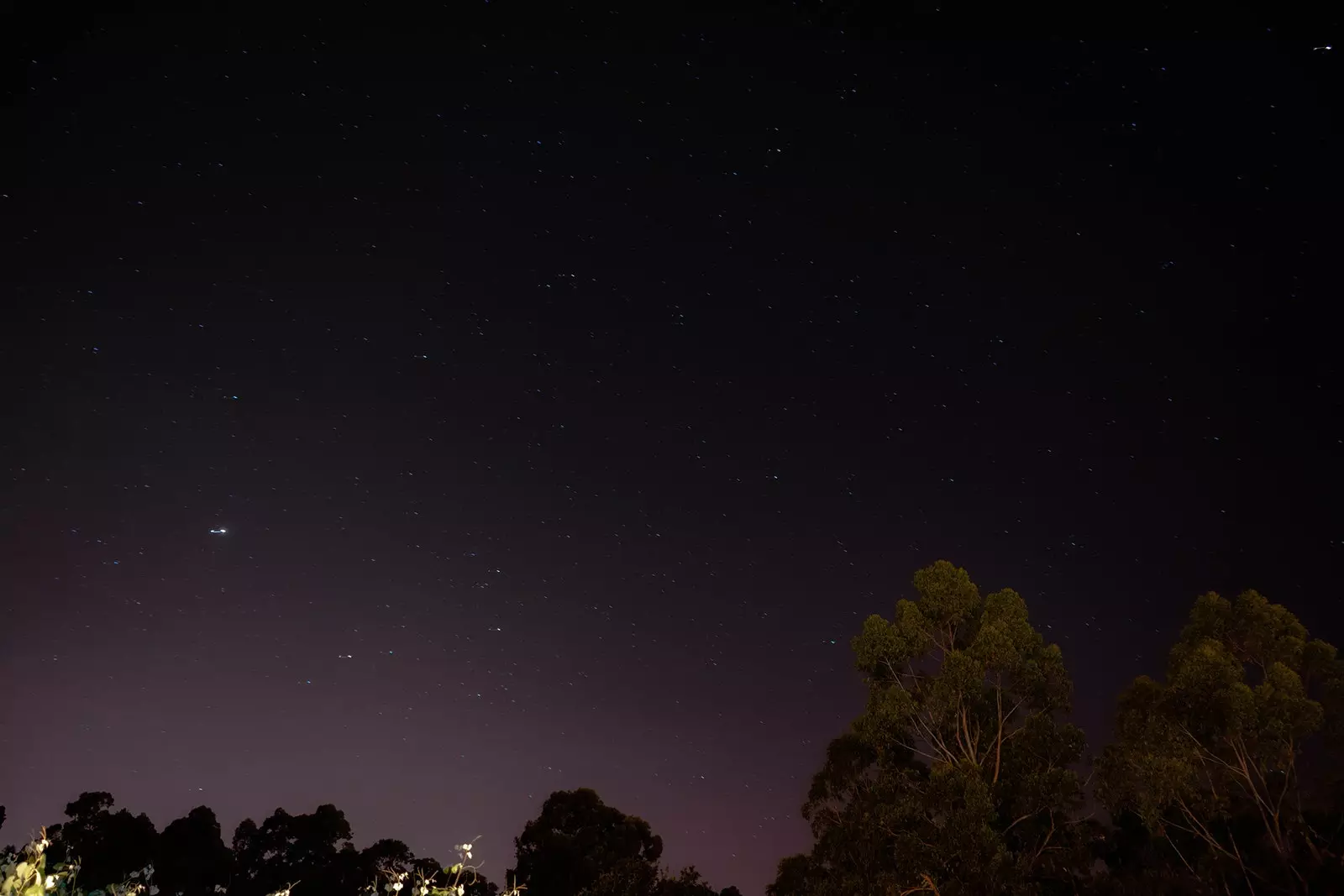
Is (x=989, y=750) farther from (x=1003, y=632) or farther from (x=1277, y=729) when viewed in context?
(x=1277, y=729)

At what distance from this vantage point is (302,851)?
Result: 34.4 meters

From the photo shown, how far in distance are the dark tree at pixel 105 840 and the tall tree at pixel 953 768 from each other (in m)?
29.7

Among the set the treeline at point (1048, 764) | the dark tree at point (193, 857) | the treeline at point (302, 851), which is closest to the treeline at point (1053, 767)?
the treeline at point (1048, 764)

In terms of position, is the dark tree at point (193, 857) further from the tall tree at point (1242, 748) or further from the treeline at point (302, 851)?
the tall tree at point (1242, 748)

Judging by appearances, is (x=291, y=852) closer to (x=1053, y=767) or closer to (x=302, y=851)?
(x=302, y=851)

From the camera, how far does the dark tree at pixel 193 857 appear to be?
3173 centimetres

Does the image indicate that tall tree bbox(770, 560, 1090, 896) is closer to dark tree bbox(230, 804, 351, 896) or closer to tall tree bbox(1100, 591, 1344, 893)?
tall tree bbox(1100, 591, 1344, 893)

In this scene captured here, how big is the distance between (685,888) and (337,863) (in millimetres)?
18424

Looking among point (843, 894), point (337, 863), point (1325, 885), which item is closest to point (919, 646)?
point (843, 894)

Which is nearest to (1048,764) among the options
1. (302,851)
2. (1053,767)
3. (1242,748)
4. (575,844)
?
(1053,767)

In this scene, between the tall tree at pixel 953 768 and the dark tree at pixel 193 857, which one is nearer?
the tall tree at pixel 953 768

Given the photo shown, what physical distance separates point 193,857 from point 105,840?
11.6 feet

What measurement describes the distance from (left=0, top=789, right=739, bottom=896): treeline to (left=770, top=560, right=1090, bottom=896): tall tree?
15.0 metres

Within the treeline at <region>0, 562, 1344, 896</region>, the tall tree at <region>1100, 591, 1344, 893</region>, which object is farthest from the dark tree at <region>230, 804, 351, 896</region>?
the tall tree at <region>1100, 591, 1344, 893</region>
